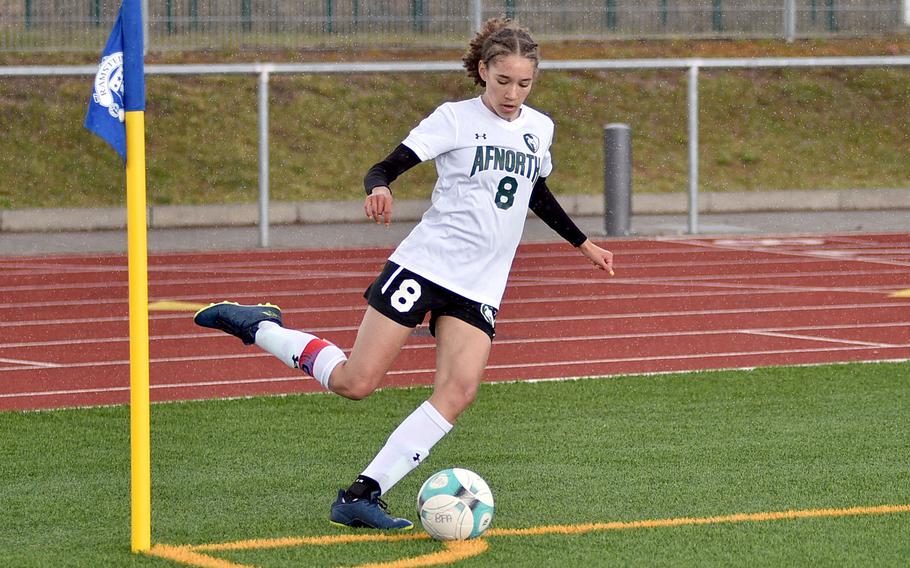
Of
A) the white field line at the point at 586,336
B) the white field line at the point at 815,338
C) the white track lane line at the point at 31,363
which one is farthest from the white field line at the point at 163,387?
the white field line at the point at 815,338

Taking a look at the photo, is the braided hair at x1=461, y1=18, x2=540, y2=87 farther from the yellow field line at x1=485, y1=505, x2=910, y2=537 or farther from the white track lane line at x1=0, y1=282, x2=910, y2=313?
the white track lane line at x1=0, y1=282, x2=910, y2=313

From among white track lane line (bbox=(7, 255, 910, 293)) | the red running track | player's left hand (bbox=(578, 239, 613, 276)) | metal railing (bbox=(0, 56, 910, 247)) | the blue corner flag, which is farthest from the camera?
metal railing (bbox=(0, 56, 910, 247))

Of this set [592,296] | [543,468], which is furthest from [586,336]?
[543,468]

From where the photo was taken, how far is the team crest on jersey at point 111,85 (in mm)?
Result: 4820

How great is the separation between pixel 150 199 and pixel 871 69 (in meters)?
13.3

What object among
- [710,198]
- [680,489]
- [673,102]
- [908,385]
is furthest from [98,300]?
[673,102]

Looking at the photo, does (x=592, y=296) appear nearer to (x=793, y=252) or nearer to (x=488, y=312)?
(x=793, y=252)

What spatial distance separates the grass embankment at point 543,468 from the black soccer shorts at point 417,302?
78 cm

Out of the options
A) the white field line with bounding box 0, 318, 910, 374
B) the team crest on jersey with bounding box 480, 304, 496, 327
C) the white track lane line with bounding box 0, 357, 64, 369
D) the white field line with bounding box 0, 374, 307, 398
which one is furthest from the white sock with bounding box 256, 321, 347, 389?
the white track lane line with bounding box 0, 357, 64, 369

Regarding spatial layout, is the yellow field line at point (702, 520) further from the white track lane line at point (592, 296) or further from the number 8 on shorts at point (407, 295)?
the white track lane line at point (592, 296)

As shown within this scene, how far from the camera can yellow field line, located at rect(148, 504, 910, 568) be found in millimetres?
4984

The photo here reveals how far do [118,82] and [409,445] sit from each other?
160cm

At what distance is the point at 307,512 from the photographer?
577 cm

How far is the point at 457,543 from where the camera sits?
5.20 metres
